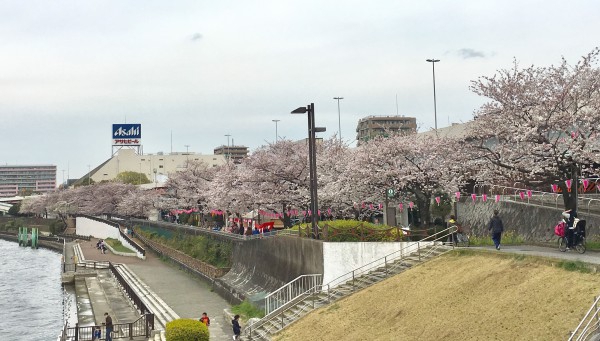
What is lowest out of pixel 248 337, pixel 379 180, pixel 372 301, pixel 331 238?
pixel 248 337

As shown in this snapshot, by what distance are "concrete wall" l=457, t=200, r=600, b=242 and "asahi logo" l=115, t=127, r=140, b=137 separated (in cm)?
13372

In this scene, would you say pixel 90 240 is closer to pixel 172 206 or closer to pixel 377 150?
pixel 172 206

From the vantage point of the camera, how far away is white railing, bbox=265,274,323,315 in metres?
27.9

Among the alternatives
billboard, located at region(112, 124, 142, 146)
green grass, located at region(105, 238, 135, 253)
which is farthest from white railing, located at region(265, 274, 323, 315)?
billboard, located at region(112, 124, 142, 146)

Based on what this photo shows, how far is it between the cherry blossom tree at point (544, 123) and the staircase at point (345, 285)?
482 cm

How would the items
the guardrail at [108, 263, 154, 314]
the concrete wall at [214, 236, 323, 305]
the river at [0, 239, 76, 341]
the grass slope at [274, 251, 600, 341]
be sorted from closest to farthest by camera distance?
the grass slope at [274, 251, 600, 341] < the concrete wall at [214, 236, 323, 305] < the guardrail at [108, 263, 154, 314] < the river at [0, 239, 76, 341]

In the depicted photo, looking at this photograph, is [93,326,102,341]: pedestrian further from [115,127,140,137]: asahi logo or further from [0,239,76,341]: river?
[115,127,140,137]: asahi logo

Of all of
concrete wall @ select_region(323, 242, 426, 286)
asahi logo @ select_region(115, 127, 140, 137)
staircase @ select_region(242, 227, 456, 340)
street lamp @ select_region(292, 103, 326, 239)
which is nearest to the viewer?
staircase @ select_region(242, 227, 456, 340)

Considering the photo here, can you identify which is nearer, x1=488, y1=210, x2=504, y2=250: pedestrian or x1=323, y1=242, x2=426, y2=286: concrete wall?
x1=488, y1=210, x2=504, y2=250: pedestrian

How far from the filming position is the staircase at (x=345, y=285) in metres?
25.4

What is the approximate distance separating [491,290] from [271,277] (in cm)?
1826

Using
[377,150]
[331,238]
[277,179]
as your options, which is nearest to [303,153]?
Result: [277,179]

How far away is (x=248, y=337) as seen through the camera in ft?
85.6

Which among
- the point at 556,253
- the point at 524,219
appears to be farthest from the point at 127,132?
the point at 556,253
